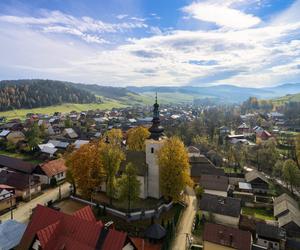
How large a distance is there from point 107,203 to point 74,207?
16.7ft

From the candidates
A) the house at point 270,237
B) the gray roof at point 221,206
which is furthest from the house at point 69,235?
the house at point 270,237

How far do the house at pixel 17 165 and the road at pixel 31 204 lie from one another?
29.7ft

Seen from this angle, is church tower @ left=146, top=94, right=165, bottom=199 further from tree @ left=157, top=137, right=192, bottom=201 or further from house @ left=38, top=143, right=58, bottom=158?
house @ left=38, top=143, right=58, bottom=158

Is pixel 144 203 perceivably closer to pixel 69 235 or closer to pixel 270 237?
pixel 270 237

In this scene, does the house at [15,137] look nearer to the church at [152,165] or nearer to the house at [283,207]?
the church at [152,165]

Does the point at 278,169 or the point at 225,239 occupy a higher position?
the point at 225,239

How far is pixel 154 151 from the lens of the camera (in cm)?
4159

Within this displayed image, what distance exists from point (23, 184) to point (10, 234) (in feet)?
56.3

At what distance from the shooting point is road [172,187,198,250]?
105 feet

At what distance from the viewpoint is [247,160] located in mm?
72938

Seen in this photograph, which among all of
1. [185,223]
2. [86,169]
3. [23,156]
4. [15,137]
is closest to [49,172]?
[86,169]

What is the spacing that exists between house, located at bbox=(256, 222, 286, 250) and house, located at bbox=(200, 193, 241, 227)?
11.6 ft

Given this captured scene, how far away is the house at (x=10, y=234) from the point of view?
28.2m

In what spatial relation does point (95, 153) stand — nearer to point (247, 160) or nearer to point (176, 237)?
point (176, 237)
